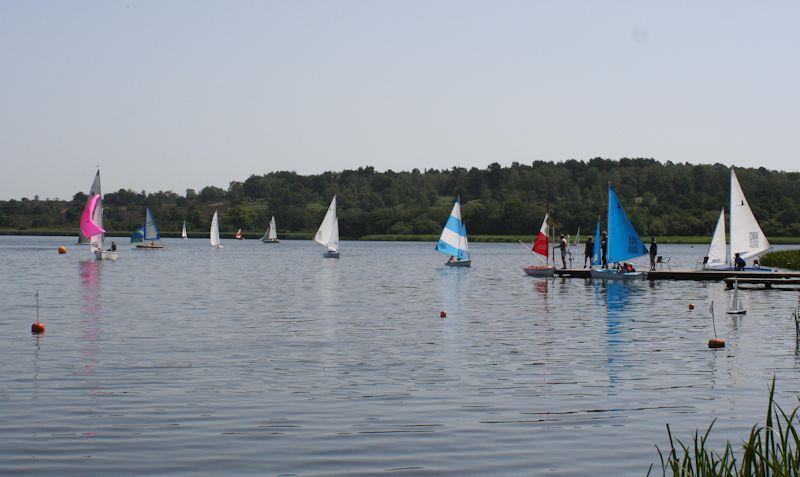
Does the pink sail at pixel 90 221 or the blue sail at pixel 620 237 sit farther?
the pink sail at pixel 90 221

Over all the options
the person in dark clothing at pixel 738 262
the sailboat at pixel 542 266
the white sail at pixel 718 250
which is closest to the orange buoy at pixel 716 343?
the person in dark clothing at pixel 738 262

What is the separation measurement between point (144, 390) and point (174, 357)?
19.1 ft

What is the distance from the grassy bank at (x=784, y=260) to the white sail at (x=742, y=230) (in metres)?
8.78

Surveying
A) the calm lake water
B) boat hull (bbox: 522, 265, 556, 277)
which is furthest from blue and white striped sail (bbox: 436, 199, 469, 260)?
the calm lake water

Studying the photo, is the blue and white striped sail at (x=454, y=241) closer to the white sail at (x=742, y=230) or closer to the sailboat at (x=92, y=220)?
the sailboat at (x=92, y=220)

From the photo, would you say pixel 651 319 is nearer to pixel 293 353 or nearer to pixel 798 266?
pixel 293 353

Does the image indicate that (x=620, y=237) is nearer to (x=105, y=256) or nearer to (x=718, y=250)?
(x=718, y=250)

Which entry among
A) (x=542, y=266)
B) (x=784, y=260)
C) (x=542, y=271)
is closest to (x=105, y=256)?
(x=542, y=266)

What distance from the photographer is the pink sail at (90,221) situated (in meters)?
92.7

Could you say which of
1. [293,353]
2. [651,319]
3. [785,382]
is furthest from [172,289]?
[785,382]

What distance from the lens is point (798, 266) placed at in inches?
2758

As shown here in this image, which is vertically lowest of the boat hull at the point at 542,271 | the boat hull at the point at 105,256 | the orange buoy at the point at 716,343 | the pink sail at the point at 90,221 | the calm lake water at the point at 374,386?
the calm lake water at the point at 374,386

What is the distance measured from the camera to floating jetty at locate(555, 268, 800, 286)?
55.9m

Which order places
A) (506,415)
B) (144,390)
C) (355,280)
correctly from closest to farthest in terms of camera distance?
(506,415) → (144,390) → (355,280)
